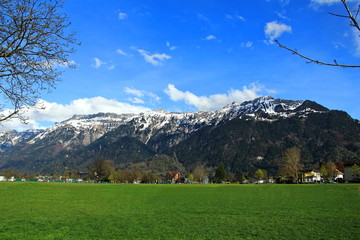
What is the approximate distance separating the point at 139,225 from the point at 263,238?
7735mm

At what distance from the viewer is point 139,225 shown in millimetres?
17828

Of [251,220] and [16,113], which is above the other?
[16,113]

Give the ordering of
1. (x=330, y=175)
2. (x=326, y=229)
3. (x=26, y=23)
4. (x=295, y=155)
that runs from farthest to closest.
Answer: (x=330, y=175)
(x=295, y=155)
(x=326, y=229)
(x=26, y=23)

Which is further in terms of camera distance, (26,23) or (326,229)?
(326,229)

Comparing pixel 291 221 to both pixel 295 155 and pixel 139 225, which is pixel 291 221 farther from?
pixel 295 155

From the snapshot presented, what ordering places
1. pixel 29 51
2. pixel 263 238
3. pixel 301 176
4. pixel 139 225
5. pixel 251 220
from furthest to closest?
pixel 301 176 → pixel 251 220 → pixel 139 225 → pixel 263 238 → pixel 29 51

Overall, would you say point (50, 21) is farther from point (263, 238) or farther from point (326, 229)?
point (326, 229)

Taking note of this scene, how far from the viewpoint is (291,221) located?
18.4 meters

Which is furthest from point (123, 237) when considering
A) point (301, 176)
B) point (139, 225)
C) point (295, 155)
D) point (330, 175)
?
point (330, 175)

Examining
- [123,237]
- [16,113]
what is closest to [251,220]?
[123,237]

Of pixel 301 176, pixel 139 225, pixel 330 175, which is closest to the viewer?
pixel 139 225

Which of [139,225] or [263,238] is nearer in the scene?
[263,238]

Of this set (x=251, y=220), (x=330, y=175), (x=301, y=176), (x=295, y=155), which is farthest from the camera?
(x=330, y=175)

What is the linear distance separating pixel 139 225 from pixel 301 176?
4617 inches
